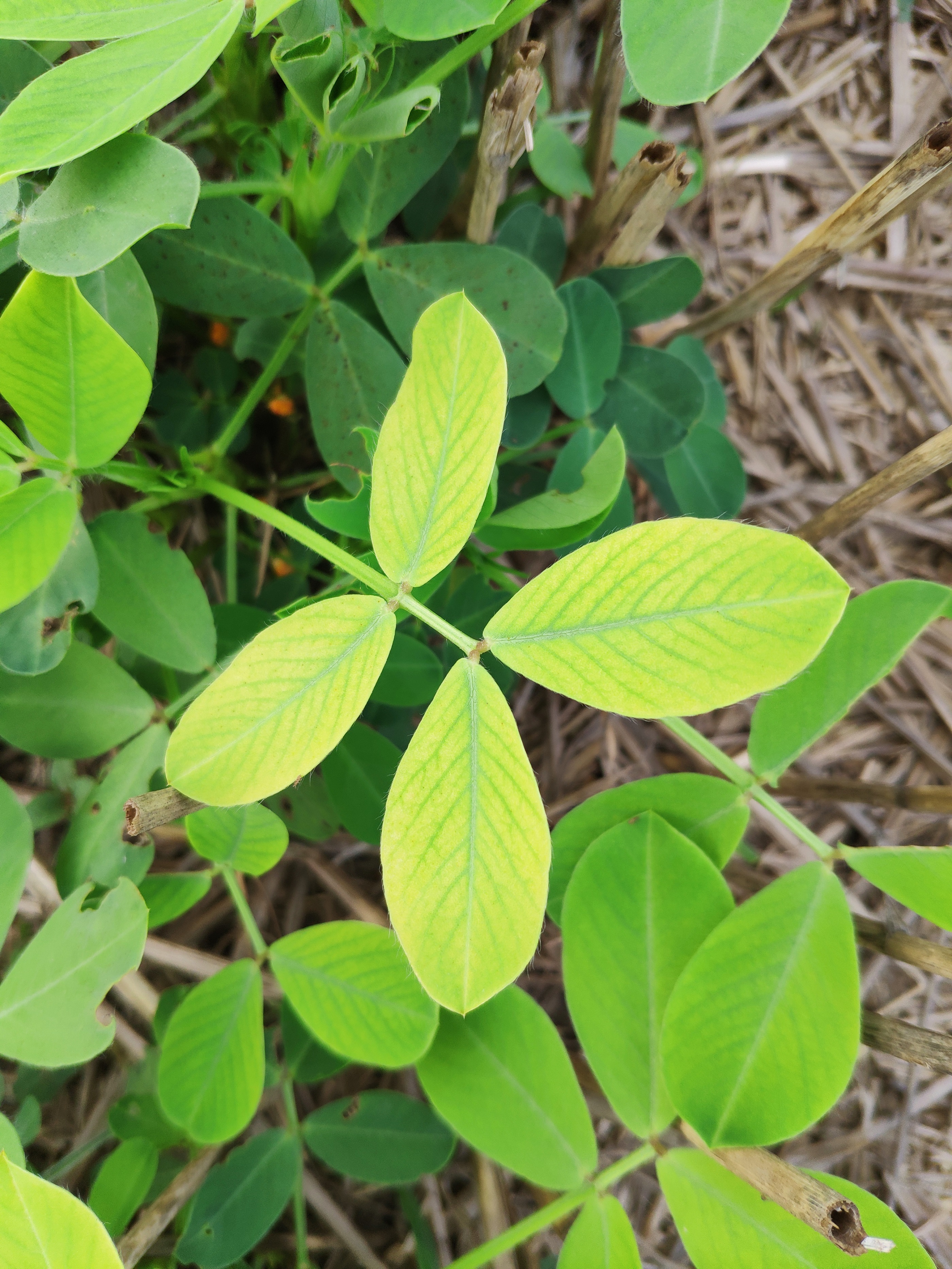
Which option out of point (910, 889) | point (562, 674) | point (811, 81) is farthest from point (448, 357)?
point (811, 81)

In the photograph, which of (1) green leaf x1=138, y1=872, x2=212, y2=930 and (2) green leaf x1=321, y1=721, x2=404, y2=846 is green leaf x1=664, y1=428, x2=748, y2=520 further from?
(1) green leaf x1=138, y1=872, x2=212, y2=930

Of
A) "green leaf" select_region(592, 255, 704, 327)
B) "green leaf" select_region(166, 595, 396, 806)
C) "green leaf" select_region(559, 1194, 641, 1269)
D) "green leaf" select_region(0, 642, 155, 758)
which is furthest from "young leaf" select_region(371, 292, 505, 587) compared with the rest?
"green leaf" select_region(559, 1194, 641, 1269)

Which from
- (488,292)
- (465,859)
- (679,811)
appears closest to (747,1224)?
(679,811)

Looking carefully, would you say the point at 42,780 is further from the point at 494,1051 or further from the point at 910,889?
the point at 910,889

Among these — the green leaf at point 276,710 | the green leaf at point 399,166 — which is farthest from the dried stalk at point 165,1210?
the green leaf at point 399,166

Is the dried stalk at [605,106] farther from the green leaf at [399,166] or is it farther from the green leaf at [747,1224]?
the green leaf at [747,1224]
